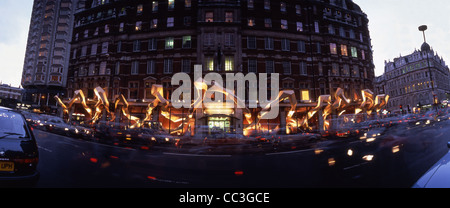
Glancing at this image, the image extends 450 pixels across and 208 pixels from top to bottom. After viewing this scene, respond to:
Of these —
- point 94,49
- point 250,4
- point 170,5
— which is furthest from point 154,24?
point 250,4

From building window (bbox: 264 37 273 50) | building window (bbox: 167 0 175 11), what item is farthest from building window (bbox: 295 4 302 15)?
building window (bbox: 167 0 175 11)

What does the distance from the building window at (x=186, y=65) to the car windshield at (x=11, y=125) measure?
2102cm

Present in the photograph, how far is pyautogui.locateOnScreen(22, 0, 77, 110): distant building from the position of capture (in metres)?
50.2

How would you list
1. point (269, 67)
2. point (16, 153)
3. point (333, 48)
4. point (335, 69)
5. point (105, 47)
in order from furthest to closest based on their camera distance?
1. point (333, 48)
2. point (105, 47)
3. point (335, 69)
4. point (269, 67)
5. point (16, 153)

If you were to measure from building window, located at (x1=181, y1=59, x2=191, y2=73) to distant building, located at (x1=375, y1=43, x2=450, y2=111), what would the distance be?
61.0 m

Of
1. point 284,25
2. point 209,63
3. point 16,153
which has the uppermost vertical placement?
point 284,25

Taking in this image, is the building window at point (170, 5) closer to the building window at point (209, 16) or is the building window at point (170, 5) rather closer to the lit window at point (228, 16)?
the building window at point (209, 16)

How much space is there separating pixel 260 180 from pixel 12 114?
6.64m

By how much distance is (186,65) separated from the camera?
25359 mm

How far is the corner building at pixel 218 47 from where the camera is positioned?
24562mm

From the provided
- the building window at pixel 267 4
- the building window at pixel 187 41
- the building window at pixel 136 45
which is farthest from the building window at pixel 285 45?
the building window at pixel 136 45

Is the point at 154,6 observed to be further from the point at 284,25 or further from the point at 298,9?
the point at 298,9

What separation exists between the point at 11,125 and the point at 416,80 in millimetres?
94786
